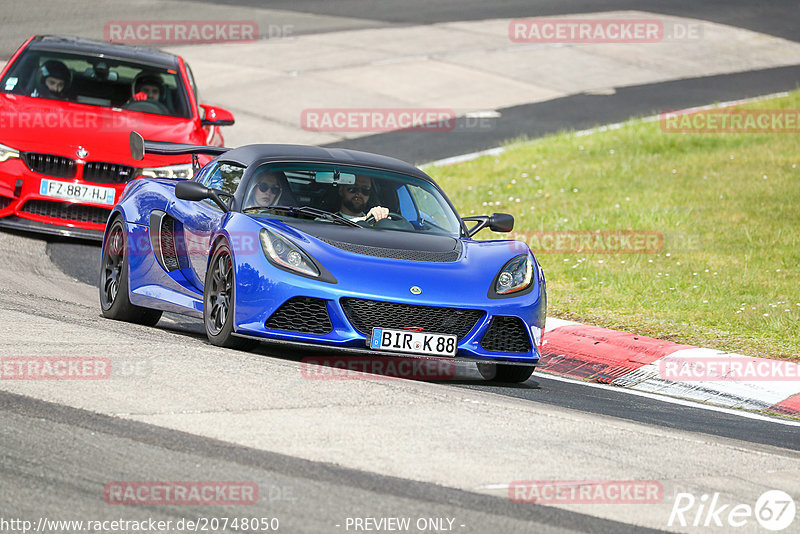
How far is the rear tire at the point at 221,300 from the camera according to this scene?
781cm

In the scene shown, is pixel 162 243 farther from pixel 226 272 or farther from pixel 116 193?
pixel 116 193

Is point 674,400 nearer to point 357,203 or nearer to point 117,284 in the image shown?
point 357,203

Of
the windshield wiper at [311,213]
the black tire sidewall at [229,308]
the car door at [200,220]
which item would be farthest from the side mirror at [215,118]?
the black tire sidewall at [229,308]

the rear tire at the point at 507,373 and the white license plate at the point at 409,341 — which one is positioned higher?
the white license plate at the point at 409,341

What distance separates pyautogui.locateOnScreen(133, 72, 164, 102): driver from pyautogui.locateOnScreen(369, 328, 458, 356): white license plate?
22.5 feet

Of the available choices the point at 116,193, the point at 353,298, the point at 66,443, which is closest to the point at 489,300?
the point at 353,298

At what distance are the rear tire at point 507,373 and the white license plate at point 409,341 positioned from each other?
787 mm

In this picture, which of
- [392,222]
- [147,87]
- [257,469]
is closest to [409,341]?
[392,222]

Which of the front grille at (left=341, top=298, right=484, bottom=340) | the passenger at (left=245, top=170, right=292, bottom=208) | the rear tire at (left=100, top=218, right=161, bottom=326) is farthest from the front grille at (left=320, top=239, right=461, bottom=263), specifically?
the rear tire at (left=100, top=218, right=161, bottom=326)

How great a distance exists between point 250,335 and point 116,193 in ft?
15.9

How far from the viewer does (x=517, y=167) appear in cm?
1809

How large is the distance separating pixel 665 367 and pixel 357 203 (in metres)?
2.57

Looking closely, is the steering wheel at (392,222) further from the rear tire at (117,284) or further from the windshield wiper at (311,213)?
the rear tire at (117,284)

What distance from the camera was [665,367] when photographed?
30.9 ft
